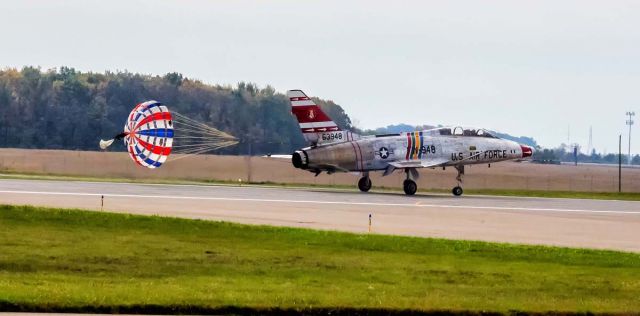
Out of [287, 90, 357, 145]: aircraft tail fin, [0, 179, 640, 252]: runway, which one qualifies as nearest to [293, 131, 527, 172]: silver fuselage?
[287, 90, 357, 145]: aircraft tail fin

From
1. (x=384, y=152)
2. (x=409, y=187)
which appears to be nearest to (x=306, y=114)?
(x=384, y=152)

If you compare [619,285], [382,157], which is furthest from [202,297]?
[382,157]

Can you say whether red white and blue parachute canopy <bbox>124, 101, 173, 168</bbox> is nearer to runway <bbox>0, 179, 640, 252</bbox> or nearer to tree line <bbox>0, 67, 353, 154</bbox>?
runway <bbox>0, 179, 640, 252</bbox>

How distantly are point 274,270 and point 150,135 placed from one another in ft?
75.0

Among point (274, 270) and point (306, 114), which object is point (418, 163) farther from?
point (274, 270)

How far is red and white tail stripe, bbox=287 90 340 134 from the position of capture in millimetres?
53625

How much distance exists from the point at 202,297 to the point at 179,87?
9060 cm

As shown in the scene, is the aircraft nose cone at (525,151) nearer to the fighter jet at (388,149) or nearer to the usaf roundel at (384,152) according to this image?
the fighter jet at (388,149)

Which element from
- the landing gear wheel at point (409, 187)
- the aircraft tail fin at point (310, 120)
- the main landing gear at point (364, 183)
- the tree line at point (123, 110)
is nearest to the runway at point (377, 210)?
the landing gear wheel at point (409, 187)

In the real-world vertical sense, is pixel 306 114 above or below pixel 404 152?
above

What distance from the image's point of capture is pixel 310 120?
53719mm

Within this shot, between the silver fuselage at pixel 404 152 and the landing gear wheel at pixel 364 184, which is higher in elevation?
the silver fuselage at pixel 404 152

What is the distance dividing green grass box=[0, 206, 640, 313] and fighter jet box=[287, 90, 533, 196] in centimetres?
2177

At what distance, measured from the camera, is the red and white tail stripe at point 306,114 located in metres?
53.6
